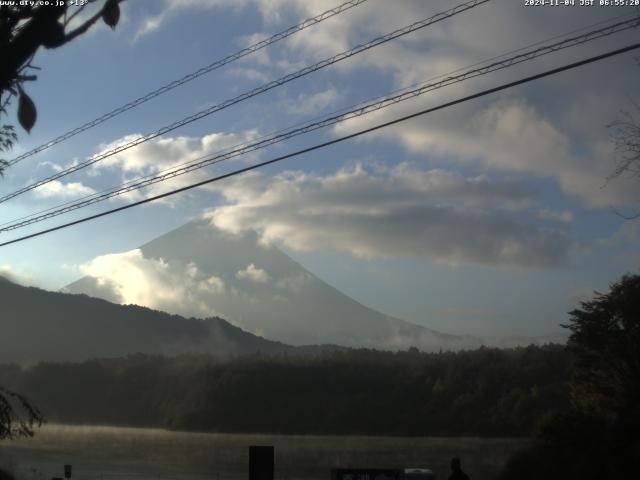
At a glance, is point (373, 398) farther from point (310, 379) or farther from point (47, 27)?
point (47, 27)

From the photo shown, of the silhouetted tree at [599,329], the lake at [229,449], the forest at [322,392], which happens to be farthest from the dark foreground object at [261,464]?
the forest at [322,392]

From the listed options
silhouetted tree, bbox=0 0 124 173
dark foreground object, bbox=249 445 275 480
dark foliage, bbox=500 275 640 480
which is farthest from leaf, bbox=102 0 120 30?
dark foliage, bbox=500 275 640 480

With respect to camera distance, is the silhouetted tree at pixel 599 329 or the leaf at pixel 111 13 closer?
the leaf at pixel 111 13

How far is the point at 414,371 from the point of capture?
16438 centimetres

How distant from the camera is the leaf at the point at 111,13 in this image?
27.3 ft

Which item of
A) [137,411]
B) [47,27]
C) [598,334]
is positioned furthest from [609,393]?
[137,411]

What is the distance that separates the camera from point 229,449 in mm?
128375

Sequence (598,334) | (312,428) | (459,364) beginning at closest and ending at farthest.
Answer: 1. (598,334)
2. (459,364)
3. (312,428)

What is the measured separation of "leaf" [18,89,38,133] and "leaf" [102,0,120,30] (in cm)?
111

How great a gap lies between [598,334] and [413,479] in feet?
99.2

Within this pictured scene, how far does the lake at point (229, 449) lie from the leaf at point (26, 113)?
6135 centimetres

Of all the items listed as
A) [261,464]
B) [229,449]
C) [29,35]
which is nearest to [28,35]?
[29,35]

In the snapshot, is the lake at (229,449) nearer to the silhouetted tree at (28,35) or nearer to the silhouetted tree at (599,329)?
the silhouetted tree at (599,329)

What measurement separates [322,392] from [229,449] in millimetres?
47766
